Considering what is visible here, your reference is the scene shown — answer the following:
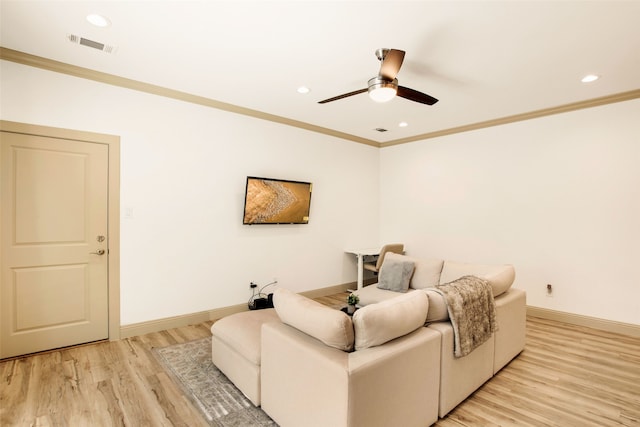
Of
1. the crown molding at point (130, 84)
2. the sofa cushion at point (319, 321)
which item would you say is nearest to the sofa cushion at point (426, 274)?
the sofa cushion at point (319, 321)

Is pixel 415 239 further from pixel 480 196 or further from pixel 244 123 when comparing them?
pixel 244 123

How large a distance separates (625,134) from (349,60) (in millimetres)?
3350

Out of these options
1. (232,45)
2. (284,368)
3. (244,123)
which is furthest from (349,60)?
(284,368)

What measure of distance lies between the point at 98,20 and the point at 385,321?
9.43ft

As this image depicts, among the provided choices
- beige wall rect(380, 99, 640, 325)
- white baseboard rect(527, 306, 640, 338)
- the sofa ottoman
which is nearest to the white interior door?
the sofa ottoman

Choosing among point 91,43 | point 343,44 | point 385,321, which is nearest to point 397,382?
point 385,321

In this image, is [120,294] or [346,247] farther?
[346,247]

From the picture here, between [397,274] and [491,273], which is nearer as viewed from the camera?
[491,273]

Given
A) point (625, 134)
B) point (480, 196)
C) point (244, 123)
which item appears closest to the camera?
point (625, 134)

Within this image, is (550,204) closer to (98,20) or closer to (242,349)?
(242,349)

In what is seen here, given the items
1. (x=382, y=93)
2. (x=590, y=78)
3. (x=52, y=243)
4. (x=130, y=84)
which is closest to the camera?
(x=382, y=93)

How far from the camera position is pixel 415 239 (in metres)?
5.66

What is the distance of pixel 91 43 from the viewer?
105 inches

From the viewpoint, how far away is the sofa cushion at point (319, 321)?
174cm
